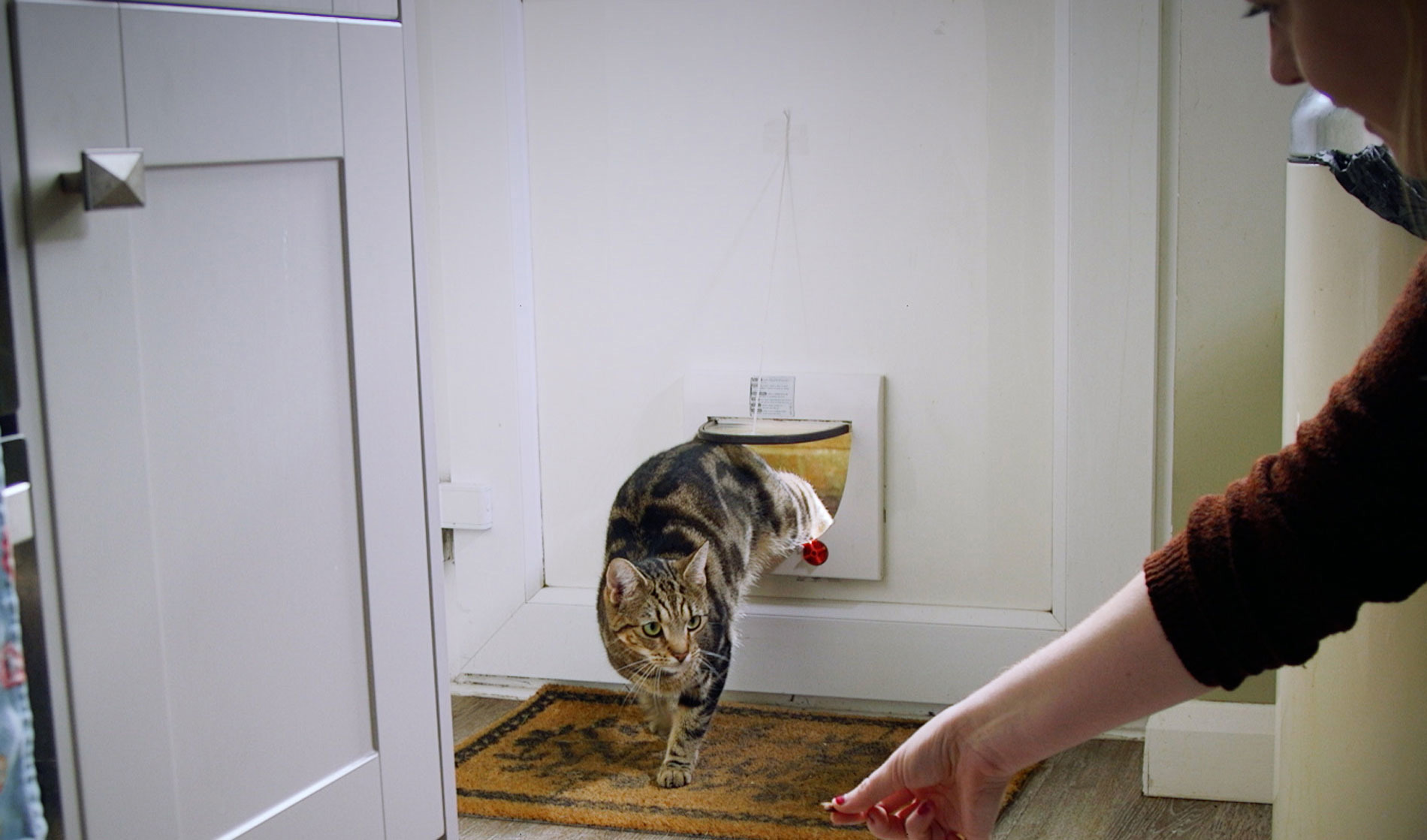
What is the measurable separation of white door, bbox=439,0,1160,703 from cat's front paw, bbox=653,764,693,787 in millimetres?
277

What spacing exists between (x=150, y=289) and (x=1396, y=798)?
845 mm

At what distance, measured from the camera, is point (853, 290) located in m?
1.75

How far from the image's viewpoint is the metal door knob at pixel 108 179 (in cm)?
70

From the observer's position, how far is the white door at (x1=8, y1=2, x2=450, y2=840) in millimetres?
720

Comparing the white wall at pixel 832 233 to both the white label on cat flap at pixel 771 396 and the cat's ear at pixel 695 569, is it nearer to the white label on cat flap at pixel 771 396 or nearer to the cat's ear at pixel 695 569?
the white label on cat flap at pixel 771 396

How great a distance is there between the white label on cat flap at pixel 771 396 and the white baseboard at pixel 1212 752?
603 mm

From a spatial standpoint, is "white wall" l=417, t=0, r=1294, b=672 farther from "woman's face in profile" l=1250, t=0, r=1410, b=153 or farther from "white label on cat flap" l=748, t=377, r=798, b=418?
"woman's face in profile" l=1250, t=0, r=1410, b=153

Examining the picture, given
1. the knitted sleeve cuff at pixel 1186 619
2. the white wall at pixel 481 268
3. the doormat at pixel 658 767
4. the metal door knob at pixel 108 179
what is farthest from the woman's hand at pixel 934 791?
the white wall at pixel 481 268

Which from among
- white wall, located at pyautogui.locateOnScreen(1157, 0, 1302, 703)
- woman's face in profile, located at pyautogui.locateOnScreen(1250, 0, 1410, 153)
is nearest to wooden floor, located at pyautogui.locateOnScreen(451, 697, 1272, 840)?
white wall, located at pyautogui.locateOnScreen(1157, 0, 1302, 703)

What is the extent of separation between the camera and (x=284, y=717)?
0.91 m

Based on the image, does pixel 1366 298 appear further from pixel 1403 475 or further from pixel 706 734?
pixel 706 734

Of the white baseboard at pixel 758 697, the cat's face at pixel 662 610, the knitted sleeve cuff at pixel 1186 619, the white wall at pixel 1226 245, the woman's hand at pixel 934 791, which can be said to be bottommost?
the white baseboard at pixel 758 697

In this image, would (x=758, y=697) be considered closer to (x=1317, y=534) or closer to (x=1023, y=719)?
(x=1023, y=719)

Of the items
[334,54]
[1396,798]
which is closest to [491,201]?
[334,54]
